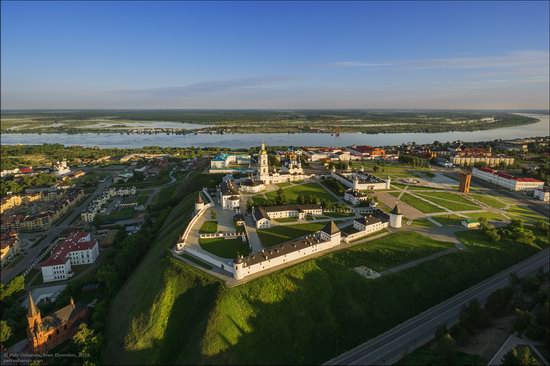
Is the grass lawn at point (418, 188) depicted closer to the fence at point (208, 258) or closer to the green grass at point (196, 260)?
the fence at point (208, 258)

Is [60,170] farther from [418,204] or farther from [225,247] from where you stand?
[418,204]

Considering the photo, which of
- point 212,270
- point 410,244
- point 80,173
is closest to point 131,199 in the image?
point 80,173

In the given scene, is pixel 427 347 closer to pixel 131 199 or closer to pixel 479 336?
pixel 479 336

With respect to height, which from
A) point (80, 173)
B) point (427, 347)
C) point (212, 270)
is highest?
point (80, 173)

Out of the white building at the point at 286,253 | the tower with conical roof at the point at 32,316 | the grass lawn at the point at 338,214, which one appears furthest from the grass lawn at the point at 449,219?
the tower with conical roof at the point at 32,316

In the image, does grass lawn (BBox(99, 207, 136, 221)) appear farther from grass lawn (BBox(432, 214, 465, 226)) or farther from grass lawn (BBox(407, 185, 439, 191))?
grass lawn (BBox(407, 185, 439, 191))

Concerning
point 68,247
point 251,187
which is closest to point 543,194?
point 251,187

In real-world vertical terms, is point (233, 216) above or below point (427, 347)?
above
